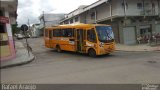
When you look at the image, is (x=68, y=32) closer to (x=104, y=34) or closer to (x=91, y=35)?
(x=91, y=35)

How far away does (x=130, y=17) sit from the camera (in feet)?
106

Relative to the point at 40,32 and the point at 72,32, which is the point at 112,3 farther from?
the point at 40,32

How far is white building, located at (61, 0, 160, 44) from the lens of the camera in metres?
31.8

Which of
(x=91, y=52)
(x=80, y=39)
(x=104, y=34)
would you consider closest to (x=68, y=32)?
(x=80, y=39)

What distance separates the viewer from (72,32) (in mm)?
20516

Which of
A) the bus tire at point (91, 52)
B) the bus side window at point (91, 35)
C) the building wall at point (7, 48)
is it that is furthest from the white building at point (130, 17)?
the building wall at point (7, 48)

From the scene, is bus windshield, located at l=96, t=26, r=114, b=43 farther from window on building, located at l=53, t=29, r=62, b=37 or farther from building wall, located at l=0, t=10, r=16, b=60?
building wall, located at l=0, t=10, r=16, b=60

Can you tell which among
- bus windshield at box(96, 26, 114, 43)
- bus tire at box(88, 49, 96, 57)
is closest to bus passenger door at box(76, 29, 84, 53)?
bus tire at box(88, 49, 96, 57)

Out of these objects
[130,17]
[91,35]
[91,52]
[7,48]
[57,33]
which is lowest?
[91,52]

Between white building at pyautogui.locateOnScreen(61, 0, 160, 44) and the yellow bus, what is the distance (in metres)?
11.4

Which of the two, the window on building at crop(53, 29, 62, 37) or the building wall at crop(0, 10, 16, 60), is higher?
the window on building at crop(53, 29, 62, 37)

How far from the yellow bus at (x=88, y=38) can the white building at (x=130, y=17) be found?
1142cm

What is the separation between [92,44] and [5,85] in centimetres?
1015

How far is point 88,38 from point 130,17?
15104 mm
